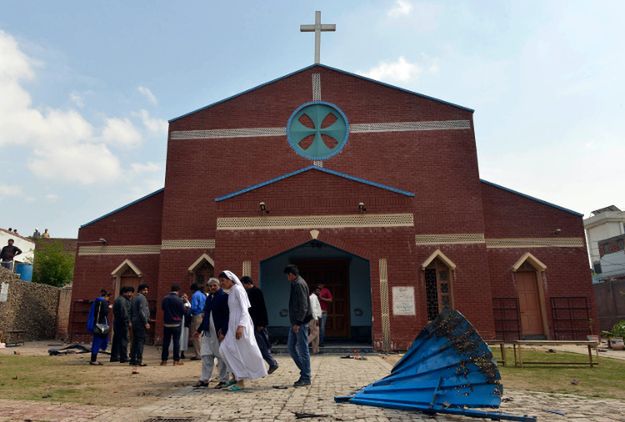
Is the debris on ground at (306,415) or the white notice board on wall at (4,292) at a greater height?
the white notice board on wall at (4,292)

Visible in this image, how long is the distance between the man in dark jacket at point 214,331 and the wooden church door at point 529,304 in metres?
12.8

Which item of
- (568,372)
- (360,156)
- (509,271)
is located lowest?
(568,372)

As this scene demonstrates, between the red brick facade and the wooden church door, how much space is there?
387 millimetres

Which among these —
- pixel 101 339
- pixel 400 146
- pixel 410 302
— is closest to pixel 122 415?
pixel 101 339

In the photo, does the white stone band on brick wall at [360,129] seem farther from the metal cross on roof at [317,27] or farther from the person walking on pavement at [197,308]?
the person walking on pavement at [197,308]

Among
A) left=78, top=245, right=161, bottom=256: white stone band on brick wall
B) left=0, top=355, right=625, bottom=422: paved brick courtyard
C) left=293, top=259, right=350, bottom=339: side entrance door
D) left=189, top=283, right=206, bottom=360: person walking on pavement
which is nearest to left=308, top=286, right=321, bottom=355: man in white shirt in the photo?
left=189, top=283, right=206, bottom=360: person walking on pavement

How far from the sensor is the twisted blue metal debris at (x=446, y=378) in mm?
4730

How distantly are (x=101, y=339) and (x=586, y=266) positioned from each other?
1610 centimetres

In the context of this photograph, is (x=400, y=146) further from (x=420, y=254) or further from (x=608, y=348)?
(x=608, y=348)

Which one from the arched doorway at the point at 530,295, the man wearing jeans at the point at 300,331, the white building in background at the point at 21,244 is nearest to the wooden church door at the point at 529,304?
the arched doorway at the point at 530,295

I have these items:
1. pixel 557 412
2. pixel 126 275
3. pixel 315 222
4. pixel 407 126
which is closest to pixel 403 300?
pixel 315 222

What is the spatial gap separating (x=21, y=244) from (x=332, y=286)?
30960 mm

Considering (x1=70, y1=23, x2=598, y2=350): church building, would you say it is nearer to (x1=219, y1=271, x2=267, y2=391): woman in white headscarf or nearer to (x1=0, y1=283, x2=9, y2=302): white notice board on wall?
(x1=0, y1=283, x2=9, y2=302): white notice board on wall

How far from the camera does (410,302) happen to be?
12969 millimetres
